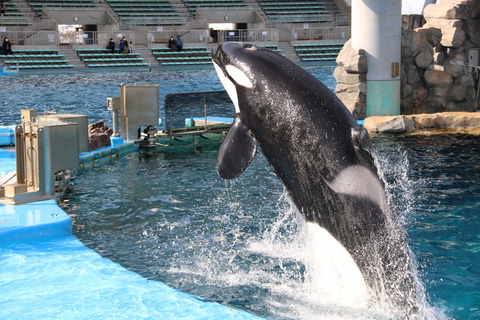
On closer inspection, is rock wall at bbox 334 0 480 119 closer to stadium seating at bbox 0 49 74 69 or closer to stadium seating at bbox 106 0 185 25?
stadium seating at bbox 0 49 74 69

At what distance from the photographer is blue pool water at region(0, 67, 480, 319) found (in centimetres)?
511

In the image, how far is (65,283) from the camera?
16.9 feet

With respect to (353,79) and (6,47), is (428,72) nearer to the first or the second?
(353,79)

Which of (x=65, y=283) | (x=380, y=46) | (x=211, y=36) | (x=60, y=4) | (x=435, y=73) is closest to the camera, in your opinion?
(x=65, y=283)

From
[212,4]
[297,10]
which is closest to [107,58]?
[212,4]

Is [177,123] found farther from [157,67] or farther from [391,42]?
[157,67]

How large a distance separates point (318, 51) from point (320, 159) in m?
37.2

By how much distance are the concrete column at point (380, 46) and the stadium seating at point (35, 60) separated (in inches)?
871

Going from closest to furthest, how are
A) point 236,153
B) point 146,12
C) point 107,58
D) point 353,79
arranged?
point 236,153, point 353,79, point 107,58, point 146,12

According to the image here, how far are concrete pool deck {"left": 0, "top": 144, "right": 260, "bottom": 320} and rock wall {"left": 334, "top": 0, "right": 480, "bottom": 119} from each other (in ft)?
30.3

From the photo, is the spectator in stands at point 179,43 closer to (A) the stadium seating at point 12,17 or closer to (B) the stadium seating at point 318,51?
(B) the stadium seating at point 318,51

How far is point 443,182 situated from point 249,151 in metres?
5.37

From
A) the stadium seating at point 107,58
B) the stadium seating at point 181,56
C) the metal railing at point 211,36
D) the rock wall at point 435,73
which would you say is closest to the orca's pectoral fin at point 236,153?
the rock wall at point 435,73

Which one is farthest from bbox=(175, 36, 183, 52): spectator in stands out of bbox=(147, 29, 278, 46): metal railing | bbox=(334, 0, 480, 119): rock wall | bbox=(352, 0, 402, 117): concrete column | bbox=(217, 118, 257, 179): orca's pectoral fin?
bbox=(217, 118, 257, 179): orca's pectoral fin
